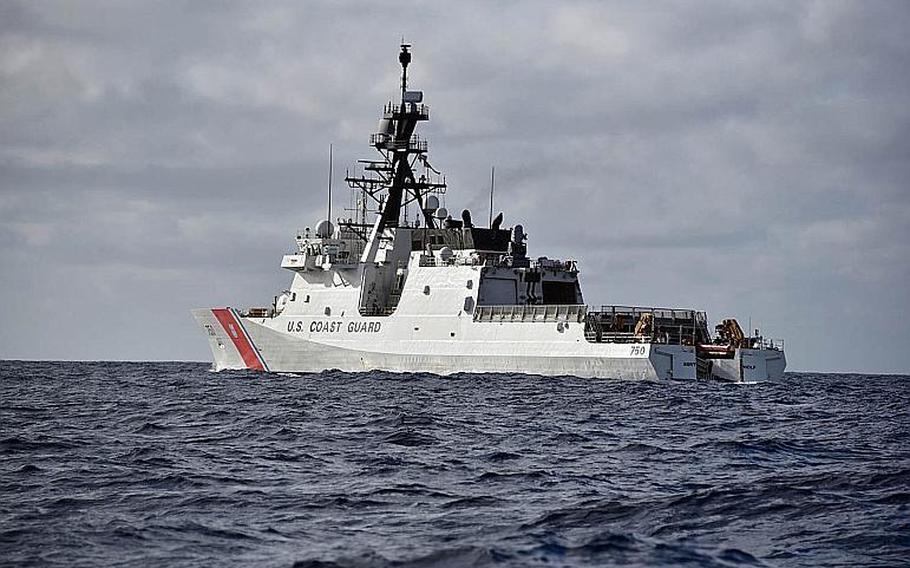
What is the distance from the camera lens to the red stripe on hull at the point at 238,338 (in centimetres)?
4984

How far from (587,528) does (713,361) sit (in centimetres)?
2888

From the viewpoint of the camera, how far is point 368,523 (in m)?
12.6

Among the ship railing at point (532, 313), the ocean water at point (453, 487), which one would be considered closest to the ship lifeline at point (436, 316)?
the ship railing at point (532, 313)

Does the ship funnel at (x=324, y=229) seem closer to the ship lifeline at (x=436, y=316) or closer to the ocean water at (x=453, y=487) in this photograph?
the ship lifeline at (x=436, y=316)

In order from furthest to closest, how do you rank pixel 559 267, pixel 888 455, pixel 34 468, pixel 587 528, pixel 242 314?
pixel 242 314
pixel 559 267
pixel 888 455
pixel 34 468
pixel 587 528

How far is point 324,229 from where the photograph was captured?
49438 millimetres

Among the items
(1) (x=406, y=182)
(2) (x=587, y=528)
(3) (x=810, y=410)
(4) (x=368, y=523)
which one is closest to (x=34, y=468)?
(4) (x=368, y=523)

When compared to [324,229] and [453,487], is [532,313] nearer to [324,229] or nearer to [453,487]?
[324,229]

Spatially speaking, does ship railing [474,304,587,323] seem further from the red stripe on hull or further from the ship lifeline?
the red stripe on hull

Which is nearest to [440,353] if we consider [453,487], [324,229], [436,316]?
[436,316]

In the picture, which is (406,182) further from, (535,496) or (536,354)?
(535,496)

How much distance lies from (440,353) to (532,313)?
3724 mm

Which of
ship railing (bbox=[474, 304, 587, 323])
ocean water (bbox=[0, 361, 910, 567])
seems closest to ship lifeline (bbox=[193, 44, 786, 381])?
ship railing (bbox=[474, 304, 587, 323])

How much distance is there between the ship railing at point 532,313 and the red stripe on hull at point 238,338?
1140 cm
